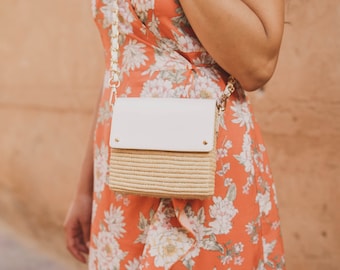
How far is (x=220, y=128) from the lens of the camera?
0.97 m

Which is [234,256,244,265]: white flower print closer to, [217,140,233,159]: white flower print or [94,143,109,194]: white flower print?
[217,140,233,159]: white flower print

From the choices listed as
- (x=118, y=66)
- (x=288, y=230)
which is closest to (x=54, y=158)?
(x=288, y=230)

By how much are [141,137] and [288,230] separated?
47.3 inches

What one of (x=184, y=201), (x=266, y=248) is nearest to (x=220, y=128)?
(x=184, y=201)

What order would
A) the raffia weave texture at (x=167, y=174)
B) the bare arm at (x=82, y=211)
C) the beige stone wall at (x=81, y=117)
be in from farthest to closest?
the beige stone wall at (x=81, y=117) < the bare arm at (x=82, y=211) < the raffia weave texture at (x=167, y=174)

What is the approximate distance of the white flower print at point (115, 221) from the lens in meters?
1.02

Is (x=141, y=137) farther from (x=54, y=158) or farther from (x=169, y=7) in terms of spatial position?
(x=54, y=158)

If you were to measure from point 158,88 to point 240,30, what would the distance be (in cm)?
17

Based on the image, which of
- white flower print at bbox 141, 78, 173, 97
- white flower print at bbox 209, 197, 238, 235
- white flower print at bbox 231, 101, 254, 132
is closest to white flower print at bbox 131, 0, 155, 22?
white flower print at bbox 141, 78, 173, 97

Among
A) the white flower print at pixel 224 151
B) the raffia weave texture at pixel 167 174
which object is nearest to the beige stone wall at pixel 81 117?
the white flower print at pixel 224 151

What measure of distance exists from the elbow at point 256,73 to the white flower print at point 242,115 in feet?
0.18

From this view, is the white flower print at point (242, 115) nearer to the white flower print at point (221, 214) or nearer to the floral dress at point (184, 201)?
the floral dress at point (184, 201)

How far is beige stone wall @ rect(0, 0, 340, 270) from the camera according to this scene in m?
1.80

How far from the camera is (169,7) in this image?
37.7 inches
